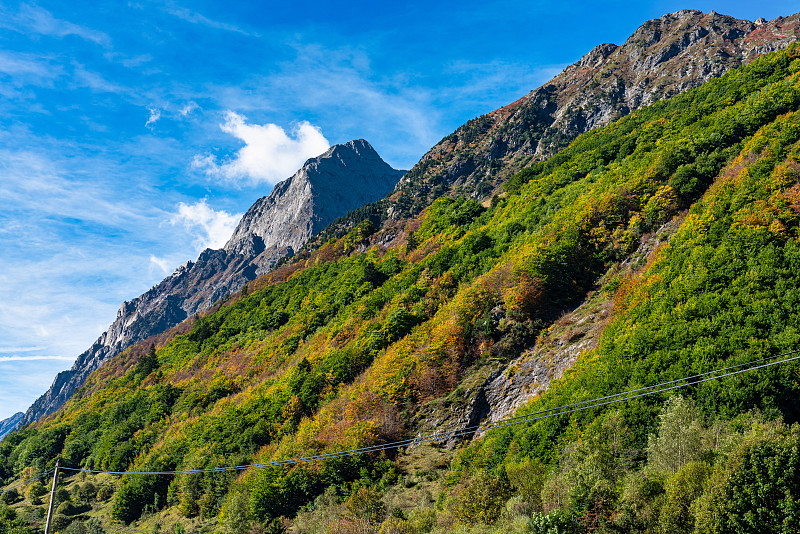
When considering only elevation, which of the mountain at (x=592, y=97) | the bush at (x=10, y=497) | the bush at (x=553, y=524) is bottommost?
the bush at (x=10, y=497)

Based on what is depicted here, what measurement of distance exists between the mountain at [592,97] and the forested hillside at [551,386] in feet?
118

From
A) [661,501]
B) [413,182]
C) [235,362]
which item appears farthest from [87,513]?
[413,182]

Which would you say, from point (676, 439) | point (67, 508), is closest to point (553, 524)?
point (676, 439)

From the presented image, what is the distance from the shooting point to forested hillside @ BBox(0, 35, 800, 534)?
19359mm

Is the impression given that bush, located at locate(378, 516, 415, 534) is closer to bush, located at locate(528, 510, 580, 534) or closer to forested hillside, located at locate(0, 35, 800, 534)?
forested hillside, located at locate(0, 35, 800, 534)

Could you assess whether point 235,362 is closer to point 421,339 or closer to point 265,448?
point 265,448

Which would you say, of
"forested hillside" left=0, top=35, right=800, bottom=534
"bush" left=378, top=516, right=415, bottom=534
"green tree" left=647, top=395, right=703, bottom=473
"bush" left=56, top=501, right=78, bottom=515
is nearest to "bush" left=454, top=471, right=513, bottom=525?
"forested hillside" left=0, top=35, right=800, bottom=534

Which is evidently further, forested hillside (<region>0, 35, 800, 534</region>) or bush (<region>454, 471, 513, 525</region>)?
bush (<region>454, 471, 513, 525</region>)

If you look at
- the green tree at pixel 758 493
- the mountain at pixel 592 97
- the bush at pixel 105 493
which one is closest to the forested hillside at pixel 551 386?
the green tree at pixel 758 493

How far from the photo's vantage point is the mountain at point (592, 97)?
10469cm

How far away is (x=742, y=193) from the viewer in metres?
31.6

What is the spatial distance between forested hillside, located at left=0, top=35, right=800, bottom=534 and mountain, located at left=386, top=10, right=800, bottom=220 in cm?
3595

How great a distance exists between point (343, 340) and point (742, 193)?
138ft

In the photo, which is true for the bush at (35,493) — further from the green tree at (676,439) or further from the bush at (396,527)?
the green tree at (676,439)
